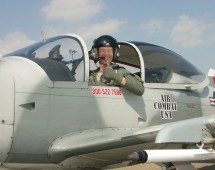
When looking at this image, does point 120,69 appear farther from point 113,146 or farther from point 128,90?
point 113,146

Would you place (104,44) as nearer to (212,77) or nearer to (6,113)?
(6,113)

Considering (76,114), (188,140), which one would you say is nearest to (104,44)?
(76,114)

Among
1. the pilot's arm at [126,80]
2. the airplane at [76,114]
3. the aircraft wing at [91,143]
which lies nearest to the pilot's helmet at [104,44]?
the airplane at [76,114]

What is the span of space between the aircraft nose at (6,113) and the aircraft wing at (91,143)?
0.56 metres

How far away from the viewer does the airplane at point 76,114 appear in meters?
4.84

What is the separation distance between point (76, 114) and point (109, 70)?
767 millimetres

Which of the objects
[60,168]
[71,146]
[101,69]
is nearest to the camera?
[71,146]

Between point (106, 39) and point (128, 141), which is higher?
point (106, 39)

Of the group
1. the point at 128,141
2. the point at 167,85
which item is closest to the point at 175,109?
the point at 167,85

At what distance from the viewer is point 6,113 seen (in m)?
4.81

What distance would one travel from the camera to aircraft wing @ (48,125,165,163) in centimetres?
495

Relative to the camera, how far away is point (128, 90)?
564cm

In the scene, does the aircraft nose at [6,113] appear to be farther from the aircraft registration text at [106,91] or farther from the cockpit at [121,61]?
the aircraft registration text at [106,91]

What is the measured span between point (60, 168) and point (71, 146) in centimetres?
59
